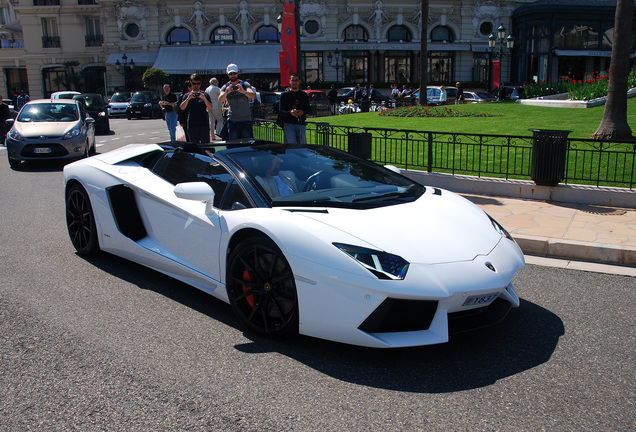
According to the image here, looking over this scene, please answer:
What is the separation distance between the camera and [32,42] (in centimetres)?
5597

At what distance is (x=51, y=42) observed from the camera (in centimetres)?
5562

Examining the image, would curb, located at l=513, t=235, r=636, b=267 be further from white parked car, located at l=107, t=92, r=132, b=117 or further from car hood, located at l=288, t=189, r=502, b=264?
white parked car, located at l=107, t=92, r=132, b=117

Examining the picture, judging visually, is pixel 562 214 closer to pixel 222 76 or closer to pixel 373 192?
pixel 373 192

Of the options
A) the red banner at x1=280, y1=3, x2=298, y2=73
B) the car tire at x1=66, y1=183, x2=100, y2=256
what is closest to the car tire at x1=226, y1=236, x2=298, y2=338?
the car tire at x1=66, y1=183, x2=100, y2=256

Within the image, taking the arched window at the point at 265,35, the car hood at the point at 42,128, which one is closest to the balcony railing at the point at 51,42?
the arched window at the point at 265,35

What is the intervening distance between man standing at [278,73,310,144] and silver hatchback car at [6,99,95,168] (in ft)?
20.8

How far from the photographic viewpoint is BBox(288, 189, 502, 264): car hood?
12.1 ft

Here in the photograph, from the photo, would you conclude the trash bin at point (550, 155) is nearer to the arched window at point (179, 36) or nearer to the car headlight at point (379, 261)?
the car headlight at point (379, 261)

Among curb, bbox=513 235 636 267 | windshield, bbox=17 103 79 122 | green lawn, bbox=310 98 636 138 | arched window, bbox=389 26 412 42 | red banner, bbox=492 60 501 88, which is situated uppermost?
arched window, bbox=389 26 412 42

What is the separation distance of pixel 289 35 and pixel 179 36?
3701 cm

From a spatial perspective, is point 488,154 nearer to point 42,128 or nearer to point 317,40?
point 42,128

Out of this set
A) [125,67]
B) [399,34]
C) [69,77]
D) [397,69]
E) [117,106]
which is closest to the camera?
[117,106]

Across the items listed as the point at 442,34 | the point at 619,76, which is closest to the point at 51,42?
the point at 442,34

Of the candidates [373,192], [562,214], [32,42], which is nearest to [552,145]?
[562,214]
